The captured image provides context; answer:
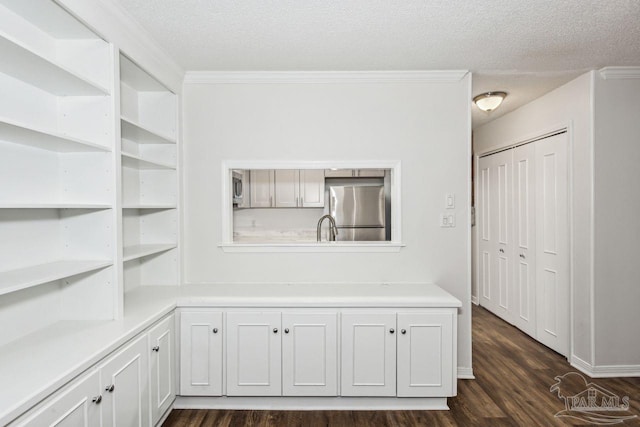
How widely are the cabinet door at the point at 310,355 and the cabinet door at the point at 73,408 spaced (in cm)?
112

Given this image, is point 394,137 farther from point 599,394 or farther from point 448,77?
point 599,394

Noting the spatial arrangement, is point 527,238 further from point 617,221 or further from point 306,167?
point 306,167

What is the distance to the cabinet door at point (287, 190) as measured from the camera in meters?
4.74

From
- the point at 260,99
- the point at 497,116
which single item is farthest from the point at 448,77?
the point at 497,116

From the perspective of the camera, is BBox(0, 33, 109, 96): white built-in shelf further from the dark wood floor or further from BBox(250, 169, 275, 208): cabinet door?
BBox(250, 169, 275, 208): cabinet door

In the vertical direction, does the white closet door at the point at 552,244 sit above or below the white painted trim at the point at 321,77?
below

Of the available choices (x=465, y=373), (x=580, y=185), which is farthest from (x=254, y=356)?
(x=580, y=185)

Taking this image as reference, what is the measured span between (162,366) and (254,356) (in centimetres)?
56

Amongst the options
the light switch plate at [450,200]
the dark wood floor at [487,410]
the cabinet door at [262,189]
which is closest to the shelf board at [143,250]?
the dark wood floor at [487,410]

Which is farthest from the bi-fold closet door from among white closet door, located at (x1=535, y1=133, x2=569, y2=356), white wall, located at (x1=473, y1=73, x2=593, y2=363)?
white wall, located at (x1=473, y1=73, x2=593, y2=363)

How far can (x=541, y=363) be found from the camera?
10.3ft

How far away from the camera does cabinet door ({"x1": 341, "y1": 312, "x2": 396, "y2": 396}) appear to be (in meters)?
2.40

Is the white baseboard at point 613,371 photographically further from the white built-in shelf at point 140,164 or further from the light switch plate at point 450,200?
the white built-in shelf at point 140,164

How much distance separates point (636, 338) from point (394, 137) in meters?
2.50
